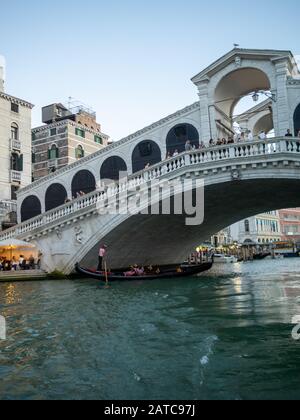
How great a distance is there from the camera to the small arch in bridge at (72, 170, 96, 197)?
20500 mm

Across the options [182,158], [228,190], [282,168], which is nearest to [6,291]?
[182,158]

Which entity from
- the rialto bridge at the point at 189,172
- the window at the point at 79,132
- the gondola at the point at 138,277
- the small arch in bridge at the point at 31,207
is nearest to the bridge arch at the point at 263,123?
the rialto bridge at the point at 189,172

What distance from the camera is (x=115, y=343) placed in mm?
6055

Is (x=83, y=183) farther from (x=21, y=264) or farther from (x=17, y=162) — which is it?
(x=17, y=162)

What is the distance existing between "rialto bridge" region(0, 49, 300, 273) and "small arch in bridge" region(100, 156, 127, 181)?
5 cm

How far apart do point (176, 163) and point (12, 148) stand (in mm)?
12780

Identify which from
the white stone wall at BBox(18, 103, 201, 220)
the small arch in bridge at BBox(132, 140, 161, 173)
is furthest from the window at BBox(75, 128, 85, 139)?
the small arch in bridge at BBox(132, 140, 161, 173)

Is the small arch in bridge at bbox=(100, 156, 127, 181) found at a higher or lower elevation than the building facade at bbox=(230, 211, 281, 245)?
higher

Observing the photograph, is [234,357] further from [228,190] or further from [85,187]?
[85,187]

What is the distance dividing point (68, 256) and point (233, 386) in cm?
1424

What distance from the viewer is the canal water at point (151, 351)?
415 centimetres

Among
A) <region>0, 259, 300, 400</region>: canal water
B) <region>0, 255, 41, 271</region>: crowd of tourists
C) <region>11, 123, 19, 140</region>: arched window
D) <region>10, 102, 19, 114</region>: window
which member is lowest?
<region>0, 259, 300, 400</region>: canal water

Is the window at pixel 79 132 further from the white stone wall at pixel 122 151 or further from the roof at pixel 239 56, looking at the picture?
the roof at pixel 239 56

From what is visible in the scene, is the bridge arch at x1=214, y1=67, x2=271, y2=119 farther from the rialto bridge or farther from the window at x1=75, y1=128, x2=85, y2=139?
the window at x1=75, y1=128, x2=85, y2=139
